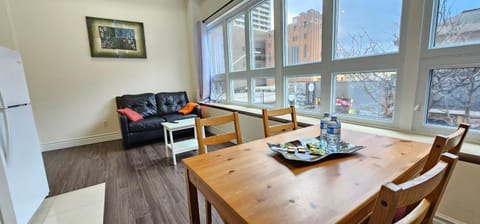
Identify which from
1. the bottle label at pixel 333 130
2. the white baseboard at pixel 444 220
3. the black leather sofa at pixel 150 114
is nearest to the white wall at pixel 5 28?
the black leather sofa at pixel 150 114

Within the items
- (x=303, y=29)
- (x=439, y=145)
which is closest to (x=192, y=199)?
(x=439, y=145)

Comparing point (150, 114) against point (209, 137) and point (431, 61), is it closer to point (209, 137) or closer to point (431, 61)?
point (209, 137)

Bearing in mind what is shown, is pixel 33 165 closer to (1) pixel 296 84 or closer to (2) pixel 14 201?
(2) pixel 14 201

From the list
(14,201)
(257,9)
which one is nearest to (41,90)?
(14,201)

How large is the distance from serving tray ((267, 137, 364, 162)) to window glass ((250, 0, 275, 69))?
1.84 m

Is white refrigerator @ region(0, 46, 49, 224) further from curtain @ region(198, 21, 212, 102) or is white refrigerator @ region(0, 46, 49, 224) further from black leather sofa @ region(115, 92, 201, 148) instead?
curtain @ region(198, 21, 212, 102)

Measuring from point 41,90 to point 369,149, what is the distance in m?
4.56

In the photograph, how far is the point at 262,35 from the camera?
3.06 m

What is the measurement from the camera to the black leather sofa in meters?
3.36

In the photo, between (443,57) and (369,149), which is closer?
(369,149)

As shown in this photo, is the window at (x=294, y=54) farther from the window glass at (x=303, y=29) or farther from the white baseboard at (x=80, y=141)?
the white baseboard at (x=80, y=141)

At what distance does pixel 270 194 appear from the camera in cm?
75

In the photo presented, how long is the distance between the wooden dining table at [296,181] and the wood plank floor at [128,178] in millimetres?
759

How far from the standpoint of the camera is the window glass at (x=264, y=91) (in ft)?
9.90
